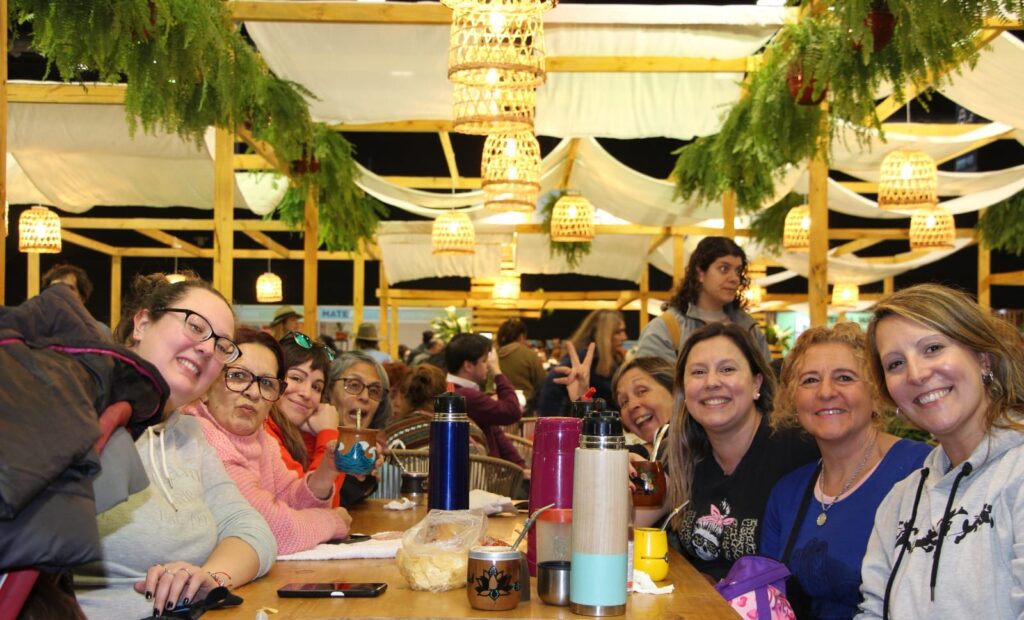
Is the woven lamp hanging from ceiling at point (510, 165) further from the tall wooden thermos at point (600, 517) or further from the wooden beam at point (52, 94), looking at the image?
the tall wooden thermos at point (600, 517)

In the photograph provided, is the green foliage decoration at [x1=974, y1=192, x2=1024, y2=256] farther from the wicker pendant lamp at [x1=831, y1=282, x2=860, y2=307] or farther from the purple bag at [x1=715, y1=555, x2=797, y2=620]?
the purple bag at [x1=715, y1=555, x2=797, y2=620]

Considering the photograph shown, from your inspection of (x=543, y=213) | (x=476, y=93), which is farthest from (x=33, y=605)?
(x=543, y=213)

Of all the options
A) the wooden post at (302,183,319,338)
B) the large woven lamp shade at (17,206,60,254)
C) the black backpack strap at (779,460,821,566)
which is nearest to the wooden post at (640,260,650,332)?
the wooden post at (302,183,319,338)

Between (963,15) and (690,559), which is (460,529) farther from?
(963,15)

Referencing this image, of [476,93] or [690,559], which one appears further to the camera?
[476,93]

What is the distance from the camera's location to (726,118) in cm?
660

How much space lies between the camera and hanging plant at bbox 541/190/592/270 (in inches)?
447

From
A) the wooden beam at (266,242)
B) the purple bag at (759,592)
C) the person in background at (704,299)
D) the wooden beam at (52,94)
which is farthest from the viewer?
the wooden beam at (266,242)

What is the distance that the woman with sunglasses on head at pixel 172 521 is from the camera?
6.93 feet

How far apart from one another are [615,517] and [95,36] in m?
2.60

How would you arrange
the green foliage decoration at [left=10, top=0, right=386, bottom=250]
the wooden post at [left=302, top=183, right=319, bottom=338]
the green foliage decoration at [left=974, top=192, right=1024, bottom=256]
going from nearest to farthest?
the green foliage decoration at [left=10, top=0, right=386, bottom=250]
the wooden post at [left=302, top=183, right=319, bottom=338]
the green foliage decoration at [left=974, top=192, right=1024, bottom=256]

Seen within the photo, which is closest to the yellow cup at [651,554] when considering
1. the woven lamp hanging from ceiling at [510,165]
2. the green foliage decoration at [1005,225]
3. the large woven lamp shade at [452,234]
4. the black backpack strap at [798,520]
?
the black backpack strap at [798,520]

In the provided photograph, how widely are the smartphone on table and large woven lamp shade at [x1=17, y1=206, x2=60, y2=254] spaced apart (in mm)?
9342

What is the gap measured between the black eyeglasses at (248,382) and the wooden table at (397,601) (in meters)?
0.51
